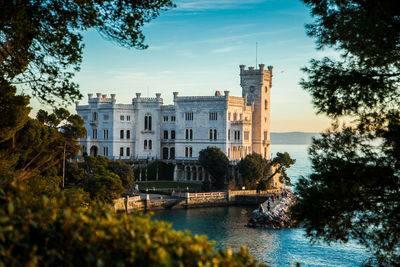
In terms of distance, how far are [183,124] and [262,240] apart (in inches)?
1149

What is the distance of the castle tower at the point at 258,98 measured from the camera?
66688 mm

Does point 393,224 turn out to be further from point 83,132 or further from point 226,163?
point 226,163

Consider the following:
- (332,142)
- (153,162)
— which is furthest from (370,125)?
(153,162)

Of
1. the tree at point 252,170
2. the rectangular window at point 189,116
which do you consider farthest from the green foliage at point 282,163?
the rectangular window at point 189,116

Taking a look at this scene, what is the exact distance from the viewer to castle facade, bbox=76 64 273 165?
62.9 metres

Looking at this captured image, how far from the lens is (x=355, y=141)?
1375 cm

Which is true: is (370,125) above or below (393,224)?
above

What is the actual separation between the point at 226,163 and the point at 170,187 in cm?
743

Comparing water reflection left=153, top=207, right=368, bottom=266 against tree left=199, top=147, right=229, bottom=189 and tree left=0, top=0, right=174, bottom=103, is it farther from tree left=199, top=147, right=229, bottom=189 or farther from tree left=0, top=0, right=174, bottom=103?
tree left=0, top=0, right=174, bottom=103

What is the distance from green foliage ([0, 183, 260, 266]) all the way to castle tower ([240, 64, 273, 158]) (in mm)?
59018

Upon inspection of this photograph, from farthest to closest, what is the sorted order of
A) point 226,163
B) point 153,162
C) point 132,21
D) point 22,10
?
point 153,162, point 226,163, point 132,21, point 22,10

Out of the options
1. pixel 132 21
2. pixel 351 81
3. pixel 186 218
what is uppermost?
pixel 132 21

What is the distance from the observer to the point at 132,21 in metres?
14.0

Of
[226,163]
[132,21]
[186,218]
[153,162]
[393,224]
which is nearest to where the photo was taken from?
[393,224]
